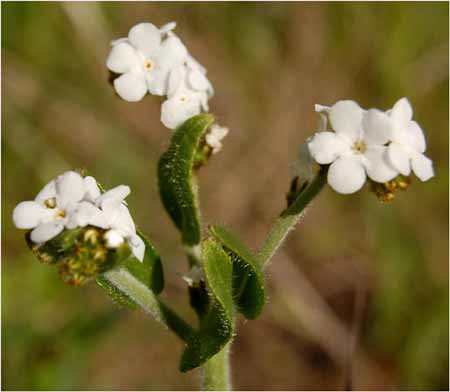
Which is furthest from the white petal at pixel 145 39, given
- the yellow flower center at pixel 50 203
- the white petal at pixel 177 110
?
the yellow flower center at pixel 50 203

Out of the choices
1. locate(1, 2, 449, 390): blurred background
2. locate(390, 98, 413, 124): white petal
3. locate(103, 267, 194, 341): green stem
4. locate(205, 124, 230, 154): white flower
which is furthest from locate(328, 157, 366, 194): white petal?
locate(1, 2, 449, 390): blurred background

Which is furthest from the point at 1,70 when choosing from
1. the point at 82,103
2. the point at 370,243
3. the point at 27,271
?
the point at 370,243

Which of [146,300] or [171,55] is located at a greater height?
[171,55]

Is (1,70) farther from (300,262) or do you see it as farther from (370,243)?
(370,243)

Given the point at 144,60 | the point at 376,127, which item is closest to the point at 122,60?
the point at 144,60

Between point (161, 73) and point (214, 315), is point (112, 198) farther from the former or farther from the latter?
point (161, 73)

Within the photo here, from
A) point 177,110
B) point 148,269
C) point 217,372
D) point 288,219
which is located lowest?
point 217,372
